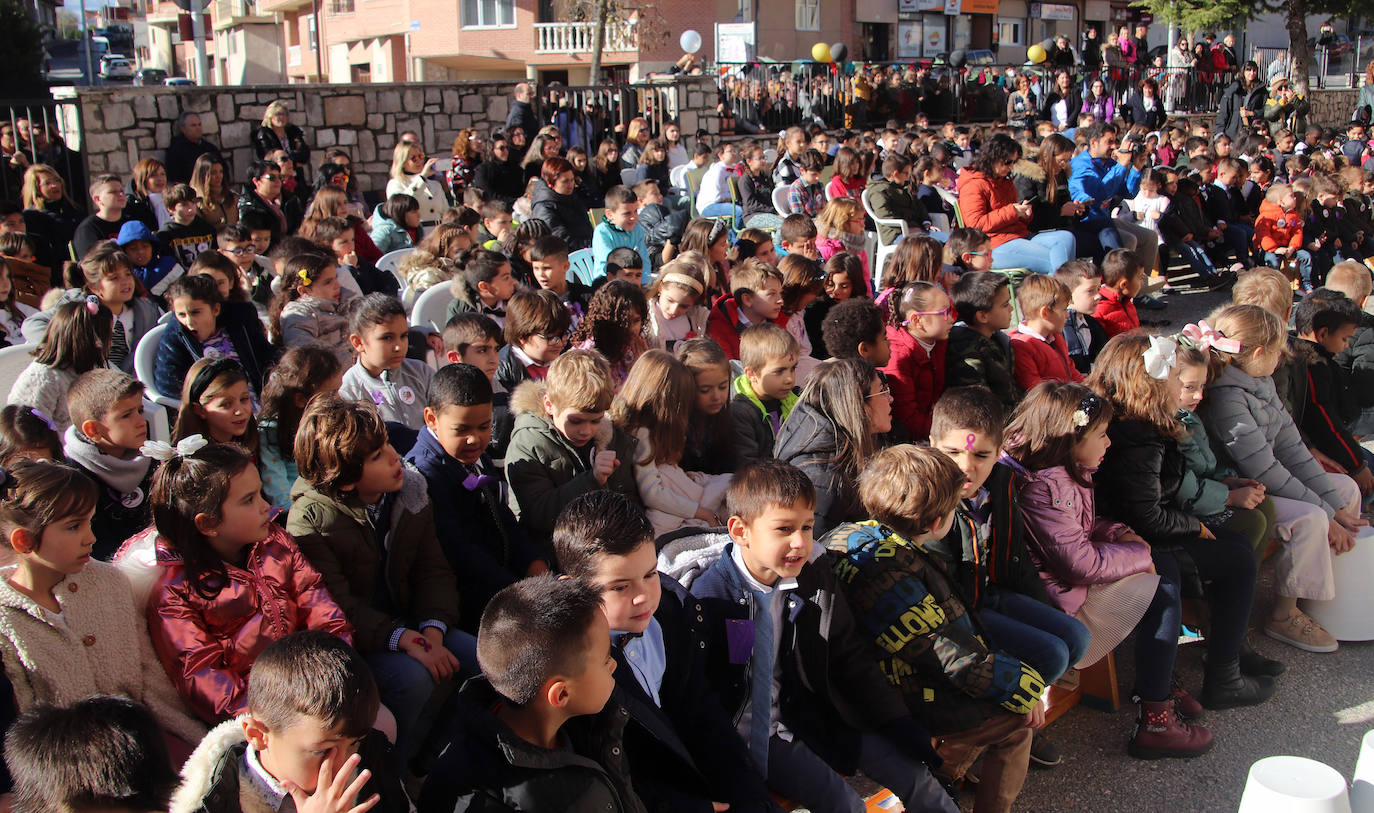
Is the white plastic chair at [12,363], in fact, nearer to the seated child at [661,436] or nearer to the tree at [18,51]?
the seated child at [661,436]

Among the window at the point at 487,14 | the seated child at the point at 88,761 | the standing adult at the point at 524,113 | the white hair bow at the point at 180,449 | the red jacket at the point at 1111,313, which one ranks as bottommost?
the seated child at the point at 88,761

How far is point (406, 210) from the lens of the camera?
779 cm

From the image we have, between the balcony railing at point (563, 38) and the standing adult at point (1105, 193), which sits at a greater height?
the balcony railing at point (563, 38)

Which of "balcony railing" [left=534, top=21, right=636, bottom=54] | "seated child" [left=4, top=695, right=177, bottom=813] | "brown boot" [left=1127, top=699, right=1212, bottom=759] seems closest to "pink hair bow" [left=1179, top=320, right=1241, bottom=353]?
"brown boot" [left=1127, top=699, right=1212, bottom=759]

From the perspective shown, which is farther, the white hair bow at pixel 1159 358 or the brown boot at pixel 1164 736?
the white hair bow at pixel 1159 358

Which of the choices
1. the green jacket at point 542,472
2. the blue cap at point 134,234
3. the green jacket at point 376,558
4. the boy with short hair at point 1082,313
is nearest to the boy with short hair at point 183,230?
the blue cap at point 134,234

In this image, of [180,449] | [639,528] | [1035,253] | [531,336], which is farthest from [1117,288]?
[180,449]

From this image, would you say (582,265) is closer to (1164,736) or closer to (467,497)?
(467,497)

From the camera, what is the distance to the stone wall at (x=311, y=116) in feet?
31.9

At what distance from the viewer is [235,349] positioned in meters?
4.69

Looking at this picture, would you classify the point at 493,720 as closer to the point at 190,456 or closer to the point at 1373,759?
the point at 190,456

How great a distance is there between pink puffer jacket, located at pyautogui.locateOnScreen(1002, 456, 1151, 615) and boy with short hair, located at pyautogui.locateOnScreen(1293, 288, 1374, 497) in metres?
2.06

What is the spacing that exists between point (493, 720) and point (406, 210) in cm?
637

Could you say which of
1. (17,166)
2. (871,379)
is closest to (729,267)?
(871,379)
